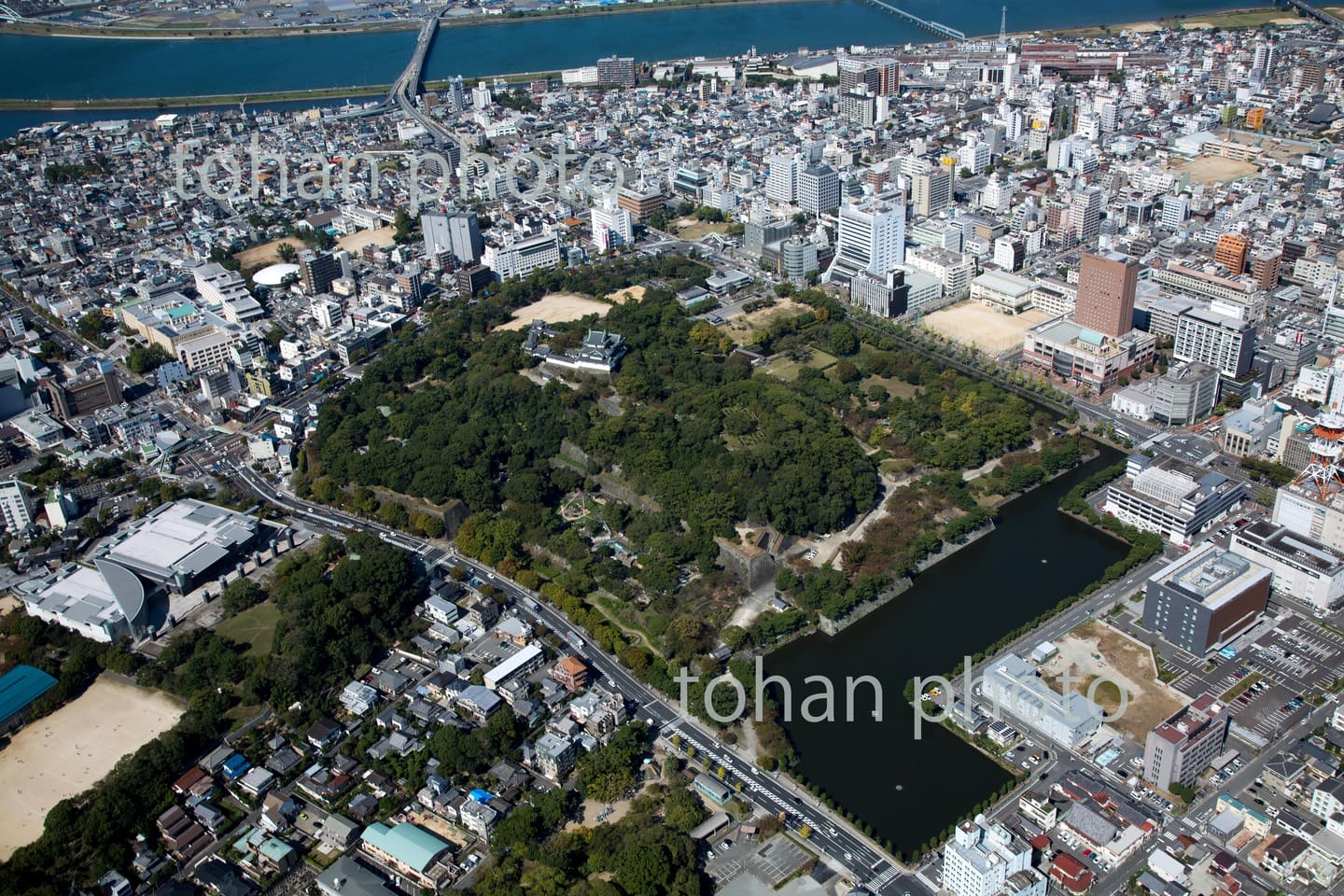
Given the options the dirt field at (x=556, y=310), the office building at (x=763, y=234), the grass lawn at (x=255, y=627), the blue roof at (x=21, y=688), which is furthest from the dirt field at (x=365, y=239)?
the blue roof at (x=21, y=688)

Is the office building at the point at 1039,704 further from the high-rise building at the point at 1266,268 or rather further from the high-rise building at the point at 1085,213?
the high-rise building at the point at 1085,213

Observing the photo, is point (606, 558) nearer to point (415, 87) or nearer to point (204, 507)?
point (204, 507)

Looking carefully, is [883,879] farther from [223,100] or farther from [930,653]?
[223,100]

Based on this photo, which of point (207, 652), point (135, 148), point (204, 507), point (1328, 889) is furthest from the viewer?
point (135, 148)

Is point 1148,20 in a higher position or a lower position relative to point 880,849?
higher

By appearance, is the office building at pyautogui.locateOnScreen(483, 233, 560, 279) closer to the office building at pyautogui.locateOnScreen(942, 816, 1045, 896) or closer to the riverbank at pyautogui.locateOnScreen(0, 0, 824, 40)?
the office building at pyautogui.locateOnScreen(942, 816, 1045, 896)

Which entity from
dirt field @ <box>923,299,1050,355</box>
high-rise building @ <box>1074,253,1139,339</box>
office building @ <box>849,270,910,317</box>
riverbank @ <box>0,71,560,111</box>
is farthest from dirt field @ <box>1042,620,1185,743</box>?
riverbank @ <box>0,71,560,111</box>

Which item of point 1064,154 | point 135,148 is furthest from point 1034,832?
point 135,148
